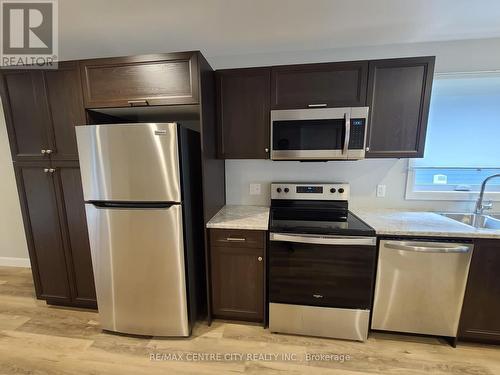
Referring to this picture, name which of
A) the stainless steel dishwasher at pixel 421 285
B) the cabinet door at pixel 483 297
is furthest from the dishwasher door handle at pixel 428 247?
the cabinet door at pixel 483 297

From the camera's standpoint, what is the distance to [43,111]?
5.60ft

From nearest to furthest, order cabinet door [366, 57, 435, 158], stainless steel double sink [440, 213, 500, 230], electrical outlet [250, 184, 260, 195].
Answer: cabinet door [366, 57, 435, 158]
stainless steel double sink [440, 213, 500, 230]
electrical outlet [250, 184, 260, 195]

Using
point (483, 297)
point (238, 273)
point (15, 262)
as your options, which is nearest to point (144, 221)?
point (238, 273)

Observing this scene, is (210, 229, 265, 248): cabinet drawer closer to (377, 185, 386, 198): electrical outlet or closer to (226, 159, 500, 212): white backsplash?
(226, 159, 500, 212): white backsplash

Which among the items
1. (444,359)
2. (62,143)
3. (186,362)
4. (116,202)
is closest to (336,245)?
(444,359)

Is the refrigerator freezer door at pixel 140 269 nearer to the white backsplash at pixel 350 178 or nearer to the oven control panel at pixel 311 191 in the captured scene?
the white backsplash at pixel 350 178

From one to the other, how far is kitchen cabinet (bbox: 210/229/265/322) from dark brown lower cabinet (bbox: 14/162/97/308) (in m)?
Result: 1.14

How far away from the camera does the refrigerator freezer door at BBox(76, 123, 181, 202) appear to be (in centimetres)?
141

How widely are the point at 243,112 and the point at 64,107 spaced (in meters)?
1.41

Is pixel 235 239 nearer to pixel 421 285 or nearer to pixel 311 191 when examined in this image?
pixel 311 191

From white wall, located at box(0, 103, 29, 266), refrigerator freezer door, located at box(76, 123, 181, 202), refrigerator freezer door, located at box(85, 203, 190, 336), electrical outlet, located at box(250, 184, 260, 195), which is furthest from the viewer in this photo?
white wall, located at box(0, 103, 29, 266)

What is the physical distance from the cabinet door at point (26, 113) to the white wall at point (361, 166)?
1.49m

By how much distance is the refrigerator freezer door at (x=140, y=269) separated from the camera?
1.53 meters

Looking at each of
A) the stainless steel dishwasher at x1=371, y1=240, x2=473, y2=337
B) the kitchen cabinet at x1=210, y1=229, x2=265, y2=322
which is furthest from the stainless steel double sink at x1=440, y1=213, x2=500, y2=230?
the kitchen cabinet at x1=210, y1=229, x2=265, y2=322
